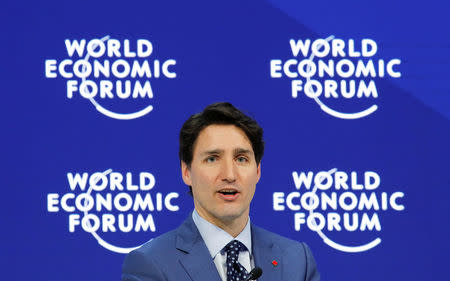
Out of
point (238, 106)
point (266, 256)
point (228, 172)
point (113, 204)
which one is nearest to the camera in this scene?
point (228, 172)

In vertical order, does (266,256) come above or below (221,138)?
below

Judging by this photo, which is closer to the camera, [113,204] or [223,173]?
[223,173]

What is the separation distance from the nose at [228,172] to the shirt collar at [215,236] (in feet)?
0.63

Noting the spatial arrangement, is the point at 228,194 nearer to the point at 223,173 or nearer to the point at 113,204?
the point at 223,173

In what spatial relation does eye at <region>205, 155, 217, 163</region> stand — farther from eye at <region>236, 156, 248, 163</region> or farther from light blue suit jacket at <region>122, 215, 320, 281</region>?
light blue suit jacket at <region>122, 215, 320, 281</region>

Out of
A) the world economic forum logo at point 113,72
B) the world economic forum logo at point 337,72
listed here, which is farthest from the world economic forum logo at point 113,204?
the world economic forum logo at point 337,72

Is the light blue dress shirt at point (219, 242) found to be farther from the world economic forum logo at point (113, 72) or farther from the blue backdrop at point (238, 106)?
the world economic forum logo at point (113, 72)

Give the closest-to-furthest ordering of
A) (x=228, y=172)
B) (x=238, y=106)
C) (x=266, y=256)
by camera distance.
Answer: (x=228, y=172) → (x=266, y=256) → (x=238, y=106)

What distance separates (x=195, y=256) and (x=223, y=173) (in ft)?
0.98

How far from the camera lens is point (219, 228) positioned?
2463mm

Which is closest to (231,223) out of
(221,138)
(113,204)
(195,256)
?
(195,256)

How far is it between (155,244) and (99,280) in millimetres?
1693

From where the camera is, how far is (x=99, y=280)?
4.00 meters

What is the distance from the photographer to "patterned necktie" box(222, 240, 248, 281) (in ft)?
7.74
